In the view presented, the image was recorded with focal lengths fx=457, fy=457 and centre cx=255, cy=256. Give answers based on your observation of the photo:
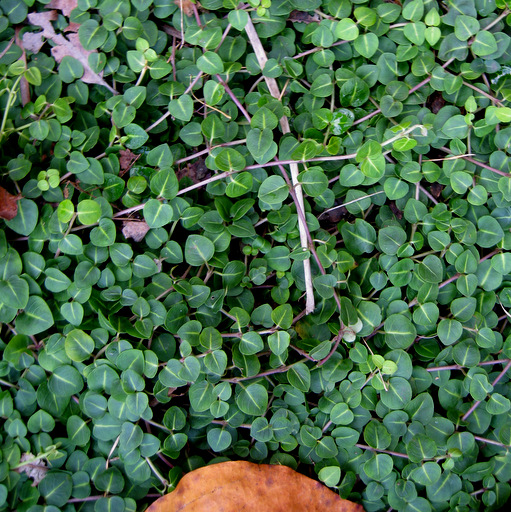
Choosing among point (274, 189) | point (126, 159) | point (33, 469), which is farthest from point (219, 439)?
point (126, 159)

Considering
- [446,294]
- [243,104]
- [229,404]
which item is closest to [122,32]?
[243,104]

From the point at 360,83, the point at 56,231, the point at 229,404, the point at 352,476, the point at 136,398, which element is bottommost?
the point at 352,476

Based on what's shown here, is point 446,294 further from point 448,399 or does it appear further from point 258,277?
point 258,277

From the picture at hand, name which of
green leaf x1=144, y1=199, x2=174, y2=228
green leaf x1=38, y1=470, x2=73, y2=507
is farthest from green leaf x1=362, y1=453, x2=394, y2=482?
green leaf x1=144, y1=199, x2=174, y2=228

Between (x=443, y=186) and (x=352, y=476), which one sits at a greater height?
(x=443, y=186)

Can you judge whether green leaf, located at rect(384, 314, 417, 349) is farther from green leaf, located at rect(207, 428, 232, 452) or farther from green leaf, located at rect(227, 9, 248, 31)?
green leaf, located at rect(227, 9, 248, 31)

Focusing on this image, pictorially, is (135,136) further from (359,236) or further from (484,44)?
(484,44)
